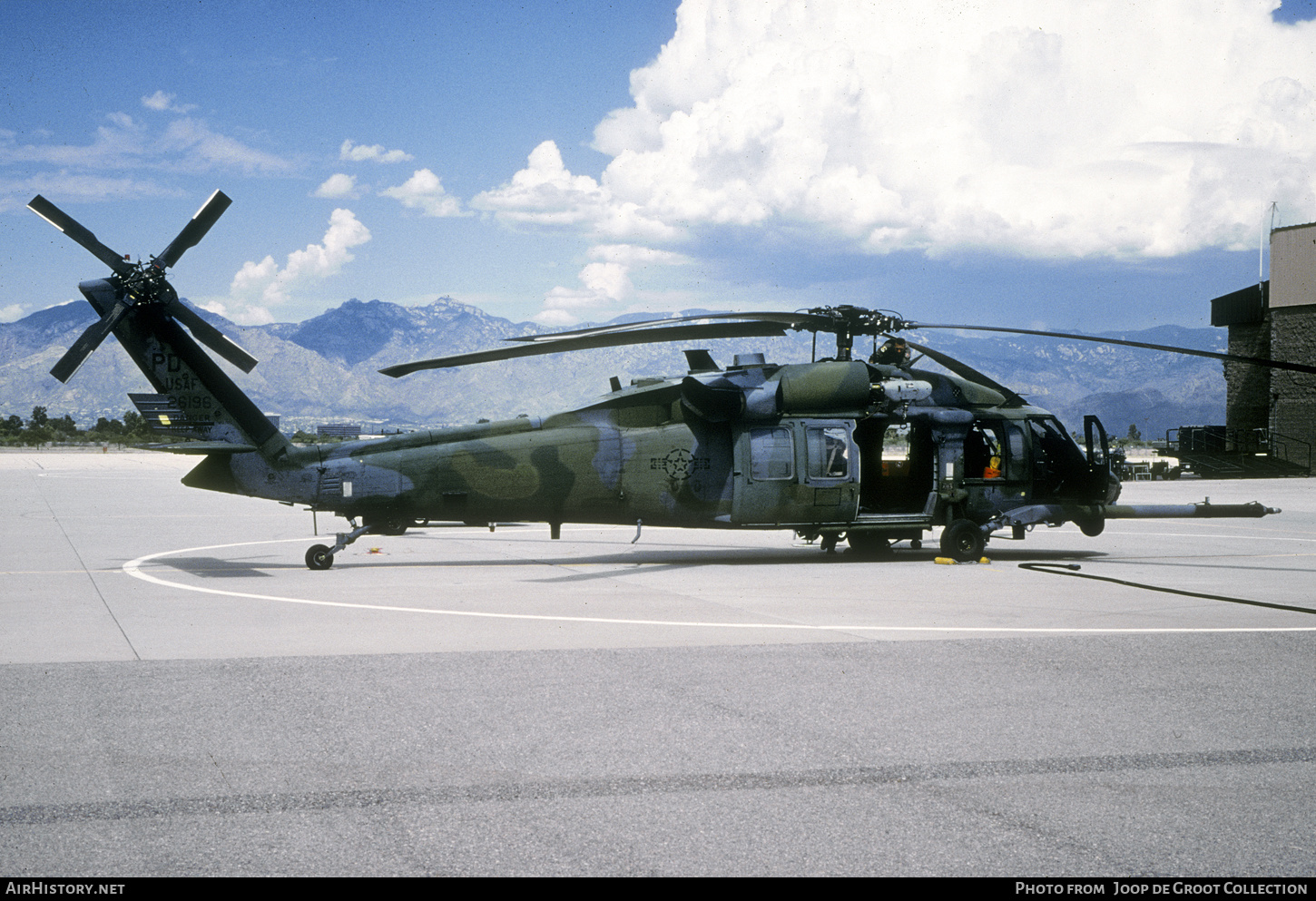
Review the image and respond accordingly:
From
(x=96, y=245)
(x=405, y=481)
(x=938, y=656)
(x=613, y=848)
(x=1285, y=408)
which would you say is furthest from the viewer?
(x=1285, y=408)

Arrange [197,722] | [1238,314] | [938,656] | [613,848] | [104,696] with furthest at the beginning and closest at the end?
[1238,314]
[938,656]
[104,696]
[197,722]
[613,848]

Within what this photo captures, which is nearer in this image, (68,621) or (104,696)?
(104,696)

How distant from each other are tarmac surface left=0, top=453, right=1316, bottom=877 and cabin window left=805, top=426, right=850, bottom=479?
309 centimetres

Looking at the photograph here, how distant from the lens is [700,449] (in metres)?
16.6

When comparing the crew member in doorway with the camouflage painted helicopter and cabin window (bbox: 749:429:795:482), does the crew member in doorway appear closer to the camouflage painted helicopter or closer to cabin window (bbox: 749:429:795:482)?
the camouflage painted helicopter

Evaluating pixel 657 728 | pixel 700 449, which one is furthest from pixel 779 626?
pixel 700 449

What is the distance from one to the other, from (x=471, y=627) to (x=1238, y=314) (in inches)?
2565

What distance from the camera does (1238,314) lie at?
6278 cm

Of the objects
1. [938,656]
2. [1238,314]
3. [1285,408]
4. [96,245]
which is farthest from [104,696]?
[1238,314]

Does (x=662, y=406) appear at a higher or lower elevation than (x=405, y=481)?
higher

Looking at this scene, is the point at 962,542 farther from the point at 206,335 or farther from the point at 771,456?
the point at 206,335

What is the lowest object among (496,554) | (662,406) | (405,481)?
(496,554)

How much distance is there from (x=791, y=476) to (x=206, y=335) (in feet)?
30.1
